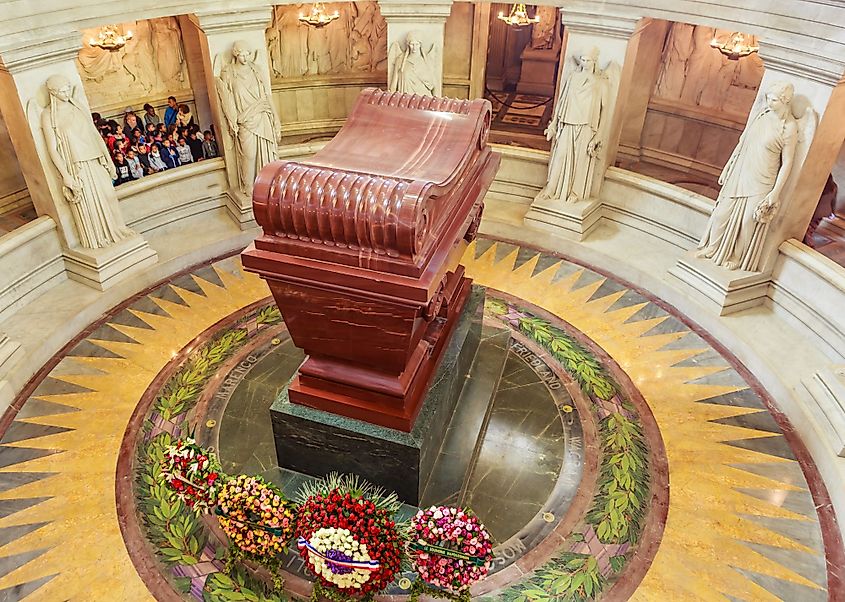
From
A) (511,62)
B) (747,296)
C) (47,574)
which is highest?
(511,62)

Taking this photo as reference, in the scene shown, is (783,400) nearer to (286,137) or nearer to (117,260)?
(117,260)

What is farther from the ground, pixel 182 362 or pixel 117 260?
pixel 117 260

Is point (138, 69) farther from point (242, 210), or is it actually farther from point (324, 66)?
point (242, 210)

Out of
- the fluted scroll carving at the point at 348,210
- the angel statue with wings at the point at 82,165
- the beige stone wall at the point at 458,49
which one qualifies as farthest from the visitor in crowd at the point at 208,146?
the fluted scroll carving at the point at 348,210

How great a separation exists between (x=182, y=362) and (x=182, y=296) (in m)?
1.10

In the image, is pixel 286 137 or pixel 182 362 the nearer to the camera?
pixel 182 362

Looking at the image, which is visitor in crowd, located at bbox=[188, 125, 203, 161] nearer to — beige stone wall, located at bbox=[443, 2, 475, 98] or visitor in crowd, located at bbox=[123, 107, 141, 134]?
visitor in crowd, located at bbox=[123, 107, 141, 134]

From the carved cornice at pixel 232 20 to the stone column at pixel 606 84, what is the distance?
10.7 feet

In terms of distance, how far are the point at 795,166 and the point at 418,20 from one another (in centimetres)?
426

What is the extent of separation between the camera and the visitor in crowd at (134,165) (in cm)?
749

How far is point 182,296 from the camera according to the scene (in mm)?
6410

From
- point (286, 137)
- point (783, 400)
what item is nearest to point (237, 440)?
point (783, 400)

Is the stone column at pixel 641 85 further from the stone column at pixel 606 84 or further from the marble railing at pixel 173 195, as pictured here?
the marble railing at pixel 173 195

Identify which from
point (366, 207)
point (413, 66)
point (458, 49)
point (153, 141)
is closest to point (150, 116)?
point (153, 141)
